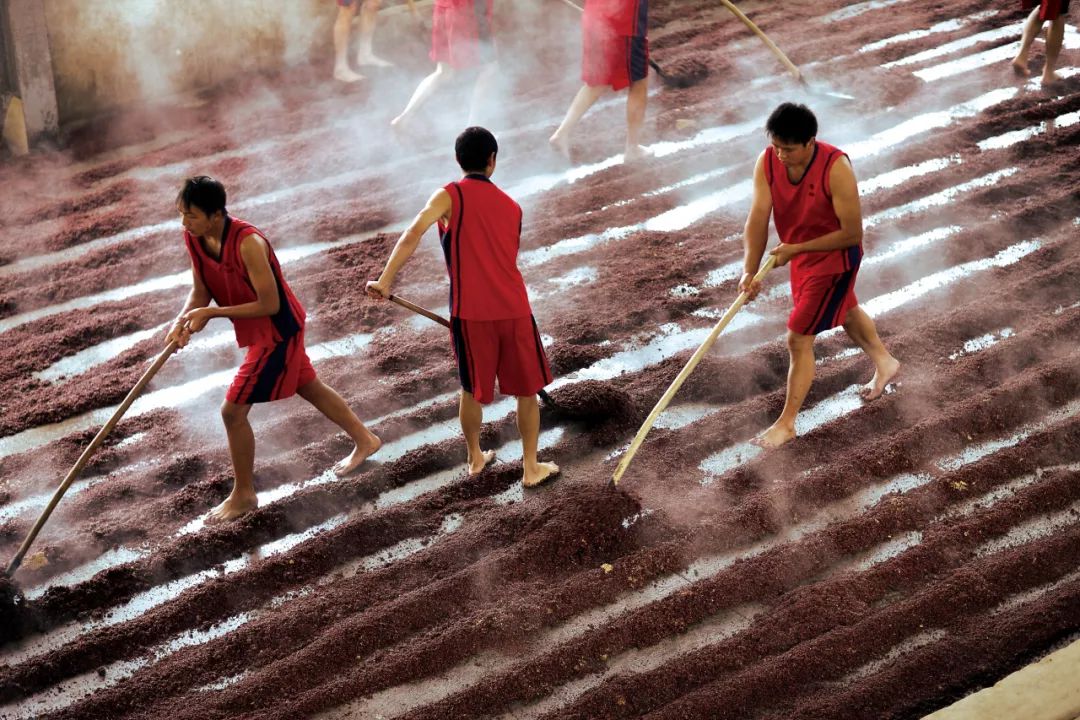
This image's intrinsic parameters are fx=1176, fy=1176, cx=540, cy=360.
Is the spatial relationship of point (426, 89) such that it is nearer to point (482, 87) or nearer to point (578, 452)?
point (482, 87)

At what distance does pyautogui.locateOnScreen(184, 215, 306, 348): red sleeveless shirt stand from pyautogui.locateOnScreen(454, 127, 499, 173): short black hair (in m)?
0.89

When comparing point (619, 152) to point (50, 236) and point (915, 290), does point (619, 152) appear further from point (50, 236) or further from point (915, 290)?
point (50, 236)

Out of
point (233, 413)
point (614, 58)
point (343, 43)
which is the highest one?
point (614, 58)

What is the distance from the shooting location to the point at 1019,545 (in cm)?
470

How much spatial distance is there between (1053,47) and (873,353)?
436 cm

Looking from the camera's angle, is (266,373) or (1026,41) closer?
(266,373)

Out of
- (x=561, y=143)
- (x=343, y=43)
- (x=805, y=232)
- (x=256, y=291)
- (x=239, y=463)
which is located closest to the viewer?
(x=256, y=291)

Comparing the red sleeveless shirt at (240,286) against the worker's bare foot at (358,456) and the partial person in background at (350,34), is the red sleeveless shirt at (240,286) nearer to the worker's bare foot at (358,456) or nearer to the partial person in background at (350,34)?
the worker's bare foot at (358,456)

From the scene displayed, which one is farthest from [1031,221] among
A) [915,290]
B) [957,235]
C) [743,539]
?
[743,539]

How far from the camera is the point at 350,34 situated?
33.2ft

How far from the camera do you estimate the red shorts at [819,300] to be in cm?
521

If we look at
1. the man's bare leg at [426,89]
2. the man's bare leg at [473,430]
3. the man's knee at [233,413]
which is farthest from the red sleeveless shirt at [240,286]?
the man's bare leg at [426,89]

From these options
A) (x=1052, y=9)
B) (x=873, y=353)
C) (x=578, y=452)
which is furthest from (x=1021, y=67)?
(x=578, y=452)

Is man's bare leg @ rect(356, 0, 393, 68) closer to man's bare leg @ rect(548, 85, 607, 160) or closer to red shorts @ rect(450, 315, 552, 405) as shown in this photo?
man's bare leg @ rect(548, 85, 607, 160)
